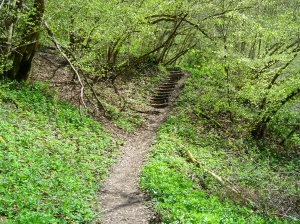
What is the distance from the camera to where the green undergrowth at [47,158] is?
5.43 m

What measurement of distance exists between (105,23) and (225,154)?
7895mm

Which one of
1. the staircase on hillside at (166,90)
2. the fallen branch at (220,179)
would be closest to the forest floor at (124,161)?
the staircase on hillside at (166,90)

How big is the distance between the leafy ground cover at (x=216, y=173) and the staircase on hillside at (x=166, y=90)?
1.54 metres

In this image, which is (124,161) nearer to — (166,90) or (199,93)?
(199,93)

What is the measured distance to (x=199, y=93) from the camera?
19297 mm

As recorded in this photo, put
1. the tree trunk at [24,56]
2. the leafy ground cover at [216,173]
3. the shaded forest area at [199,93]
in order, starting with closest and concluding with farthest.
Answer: the leafy ground cover at [216,173] → the shaded forest area at [199,93] → the tree trunk at [24,56]

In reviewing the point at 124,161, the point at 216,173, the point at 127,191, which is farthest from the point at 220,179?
the point at 124,161

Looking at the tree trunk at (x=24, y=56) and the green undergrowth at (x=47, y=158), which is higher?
the tree trunk at (x=24, y=56)

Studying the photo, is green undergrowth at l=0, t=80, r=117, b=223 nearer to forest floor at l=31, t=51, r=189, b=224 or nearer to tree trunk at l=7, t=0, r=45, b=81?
forest floor at l=31, t=51, r=189, b=224

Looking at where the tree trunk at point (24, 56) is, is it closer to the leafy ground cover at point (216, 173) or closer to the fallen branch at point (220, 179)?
the leafy ground cover at point (216, 173)

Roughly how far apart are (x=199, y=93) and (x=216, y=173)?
33.0 feet

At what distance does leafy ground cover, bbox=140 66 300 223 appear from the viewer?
6.94 metres

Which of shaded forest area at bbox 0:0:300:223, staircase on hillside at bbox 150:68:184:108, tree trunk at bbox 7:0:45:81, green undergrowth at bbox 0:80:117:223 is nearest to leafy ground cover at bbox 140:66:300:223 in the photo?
shaded forest area at bbox 0:0:300:223

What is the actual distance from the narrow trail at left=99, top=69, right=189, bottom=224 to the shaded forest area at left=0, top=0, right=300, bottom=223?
462mm
